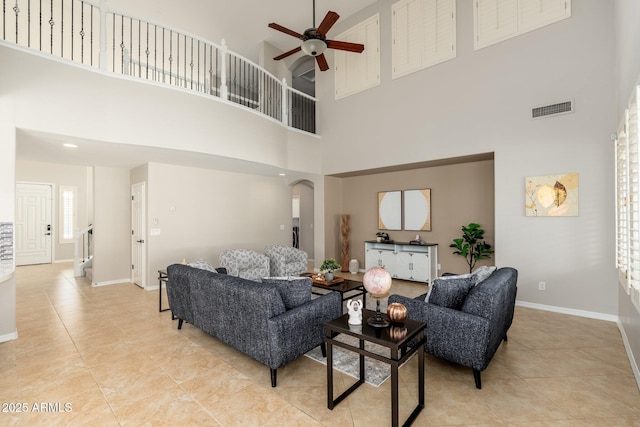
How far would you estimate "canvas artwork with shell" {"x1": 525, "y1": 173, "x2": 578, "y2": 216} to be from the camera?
4223 mm

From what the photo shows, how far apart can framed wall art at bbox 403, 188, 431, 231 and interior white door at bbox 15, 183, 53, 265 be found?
33.1 feet

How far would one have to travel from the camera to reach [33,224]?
860 cm

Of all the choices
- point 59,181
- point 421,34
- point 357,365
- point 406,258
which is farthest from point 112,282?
point 421,34

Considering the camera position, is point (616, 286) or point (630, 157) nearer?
point (630, 157)

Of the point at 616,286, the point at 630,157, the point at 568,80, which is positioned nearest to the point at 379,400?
the point at 630,157

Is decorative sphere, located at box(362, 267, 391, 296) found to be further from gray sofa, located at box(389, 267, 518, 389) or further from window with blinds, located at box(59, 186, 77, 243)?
window with blinds, located at box(59, 186, 77, 243)

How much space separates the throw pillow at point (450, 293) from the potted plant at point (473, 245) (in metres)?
3.08

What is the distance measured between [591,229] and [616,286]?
2.57 ft

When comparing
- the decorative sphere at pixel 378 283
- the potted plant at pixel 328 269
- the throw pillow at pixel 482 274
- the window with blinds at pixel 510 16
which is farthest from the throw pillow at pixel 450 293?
the window with blinds at pixel 510 16

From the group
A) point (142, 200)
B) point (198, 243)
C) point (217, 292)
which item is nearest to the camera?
point (217, 292)

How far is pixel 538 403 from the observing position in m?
2.26

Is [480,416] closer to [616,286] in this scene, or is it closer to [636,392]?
[636,392]

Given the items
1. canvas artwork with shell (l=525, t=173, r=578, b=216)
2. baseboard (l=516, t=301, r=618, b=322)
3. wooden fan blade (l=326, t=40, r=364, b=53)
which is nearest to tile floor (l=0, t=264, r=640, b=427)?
baseboard (l=516, t=301, r=618, b=322)

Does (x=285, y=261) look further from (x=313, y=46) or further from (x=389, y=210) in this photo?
(x=313, y=46)
